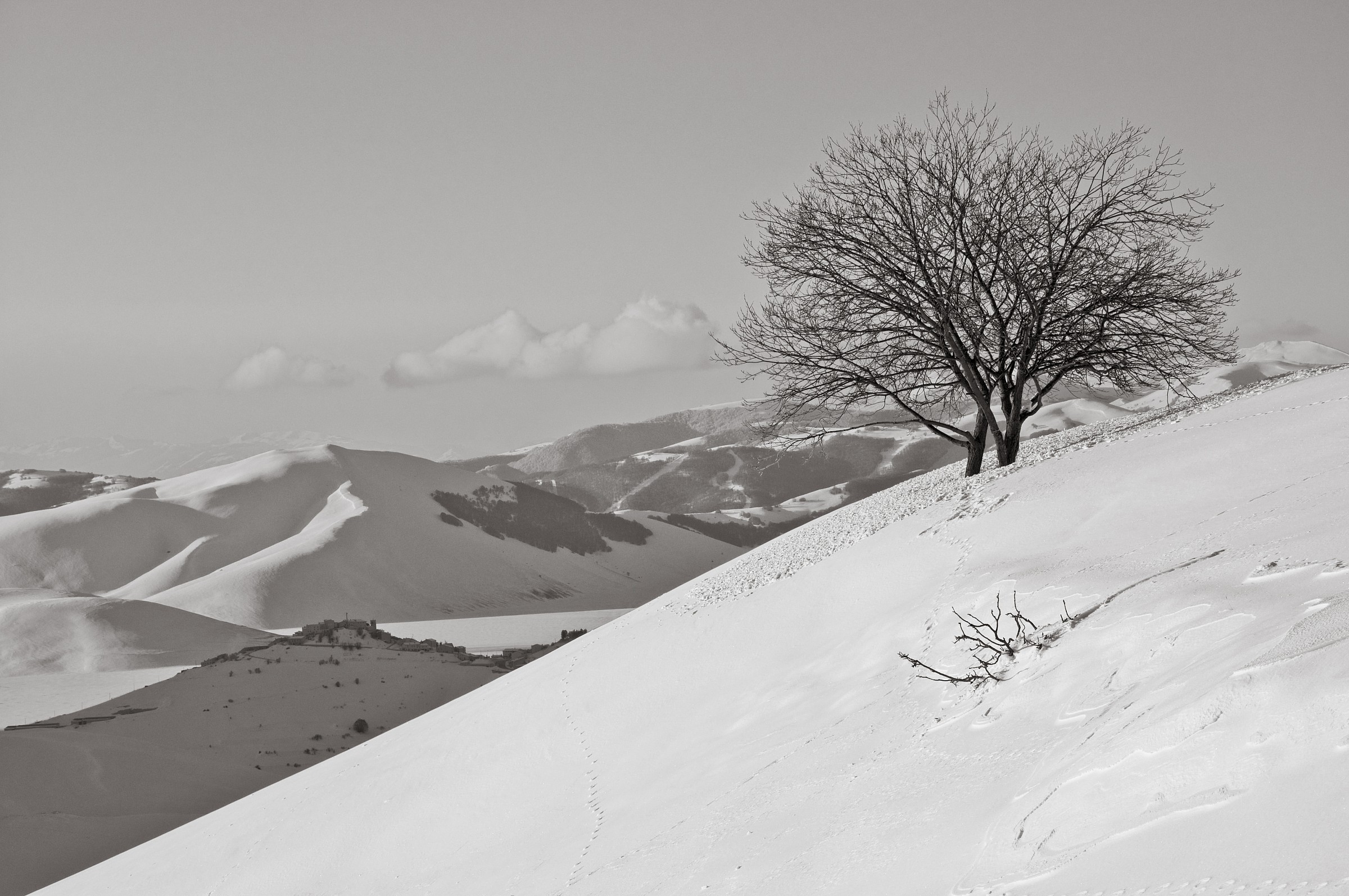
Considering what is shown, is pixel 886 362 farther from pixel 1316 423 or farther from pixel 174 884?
pixel 174 884

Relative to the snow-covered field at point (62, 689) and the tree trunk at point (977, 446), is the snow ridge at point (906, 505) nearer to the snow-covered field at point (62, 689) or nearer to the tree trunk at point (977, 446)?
the tree trunk at point (977, 446)

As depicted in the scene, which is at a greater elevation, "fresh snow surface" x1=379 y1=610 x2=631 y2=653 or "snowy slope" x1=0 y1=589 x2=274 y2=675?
Result: "snowy slope" x1=0 y1=589 x2=274 y2=675

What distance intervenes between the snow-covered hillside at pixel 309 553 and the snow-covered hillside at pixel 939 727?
112 ft

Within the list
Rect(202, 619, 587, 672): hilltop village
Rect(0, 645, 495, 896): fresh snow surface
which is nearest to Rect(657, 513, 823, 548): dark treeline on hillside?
Rect(202, 619, 587, 672): hilltop village

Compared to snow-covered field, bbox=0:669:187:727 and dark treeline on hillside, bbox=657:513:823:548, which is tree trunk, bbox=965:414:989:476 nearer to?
snow-covered field, bbox=0:669:187:727

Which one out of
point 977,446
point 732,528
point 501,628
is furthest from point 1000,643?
point 732,528

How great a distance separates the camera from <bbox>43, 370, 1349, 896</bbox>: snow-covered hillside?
2977 millimetres

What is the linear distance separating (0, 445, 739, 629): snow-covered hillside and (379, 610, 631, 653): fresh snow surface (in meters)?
3.80

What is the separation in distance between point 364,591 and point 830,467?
384 ft

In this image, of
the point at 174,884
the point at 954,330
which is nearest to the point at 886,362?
the point at 954,330

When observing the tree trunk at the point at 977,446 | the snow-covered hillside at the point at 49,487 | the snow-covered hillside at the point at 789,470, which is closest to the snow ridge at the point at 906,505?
the tree trunk at the point at 977,446

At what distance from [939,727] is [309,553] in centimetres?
4675

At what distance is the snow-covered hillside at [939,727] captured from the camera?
2.98m

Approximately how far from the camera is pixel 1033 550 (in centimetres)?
734
